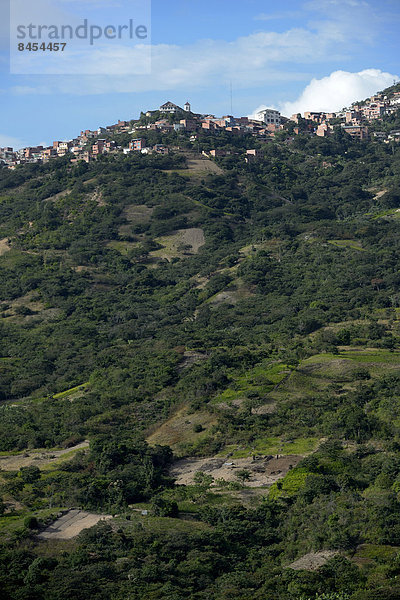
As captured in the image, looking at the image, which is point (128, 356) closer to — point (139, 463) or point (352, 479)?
point (139, 463)

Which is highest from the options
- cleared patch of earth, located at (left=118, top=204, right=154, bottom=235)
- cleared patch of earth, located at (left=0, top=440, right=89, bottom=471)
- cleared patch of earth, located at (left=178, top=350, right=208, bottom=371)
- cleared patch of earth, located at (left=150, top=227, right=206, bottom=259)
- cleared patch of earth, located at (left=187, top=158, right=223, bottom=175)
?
cleared patch of earth, located at (left=187, top=158, right=223, bottom=175)

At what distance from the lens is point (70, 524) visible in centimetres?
3903

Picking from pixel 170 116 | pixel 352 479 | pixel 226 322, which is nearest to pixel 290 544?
pixel 352 479

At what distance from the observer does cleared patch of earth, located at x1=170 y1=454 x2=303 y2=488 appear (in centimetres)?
4484

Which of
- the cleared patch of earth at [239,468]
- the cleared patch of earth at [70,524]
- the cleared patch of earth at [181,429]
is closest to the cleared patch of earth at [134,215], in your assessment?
the cleared patch of earth at [181,429]

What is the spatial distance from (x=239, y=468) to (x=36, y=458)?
1512cm

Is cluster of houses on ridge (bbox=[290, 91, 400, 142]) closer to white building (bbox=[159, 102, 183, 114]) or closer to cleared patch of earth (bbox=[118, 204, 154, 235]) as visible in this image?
white building (bbox=[159, 102, 183, 114])

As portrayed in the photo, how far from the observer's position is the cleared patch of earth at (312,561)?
32.8m

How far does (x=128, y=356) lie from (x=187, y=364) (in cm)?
886

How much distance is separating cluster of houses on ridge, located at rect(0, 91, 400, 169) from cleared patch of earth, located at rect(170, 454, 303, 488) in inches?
4084

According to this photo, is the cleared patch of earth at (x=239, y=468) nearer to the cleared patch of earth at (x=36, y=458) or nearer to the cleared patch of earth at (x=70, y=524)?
the cleared patch of earth at (x=70, y=524)

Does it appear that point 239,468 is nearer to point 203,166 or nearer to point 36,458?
point 36,458

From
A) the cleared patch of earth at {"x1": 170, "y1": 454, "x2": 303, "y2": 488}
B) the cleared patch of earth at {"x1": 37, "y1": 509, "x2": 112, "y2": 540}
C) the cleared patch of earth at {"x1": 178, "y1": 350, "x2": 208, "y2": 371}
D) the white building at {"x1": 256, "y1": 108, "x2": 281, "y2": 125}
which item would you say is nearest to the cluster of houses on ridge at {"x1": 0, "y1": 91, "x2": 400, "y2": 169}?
the white building at {"x1": 256, "y1": 108, "x2": 281, "y2": 125}

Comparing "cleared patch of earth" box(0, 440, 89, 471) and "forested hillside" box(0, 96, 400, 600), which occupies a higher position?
"forested hillside" box(0, 96, 400, 600)
